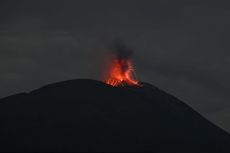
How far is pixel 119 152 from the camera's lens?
19975 cm

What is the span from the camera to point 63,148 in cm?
19938

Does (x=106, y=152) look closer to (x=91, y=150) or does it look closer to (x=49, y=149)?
(x=91, y=150)

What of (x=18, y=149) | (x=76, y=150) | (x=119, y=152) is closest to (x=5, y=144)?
(x=18, y=149)

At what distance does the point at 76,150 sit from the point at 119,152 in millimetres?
13622

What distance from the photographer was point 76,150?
198875 millimetres

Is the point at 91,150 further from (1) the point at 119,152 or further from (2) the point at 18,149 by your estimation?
(2) the point at 18,149

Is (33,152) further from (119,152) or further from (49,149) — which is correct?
(119,152)

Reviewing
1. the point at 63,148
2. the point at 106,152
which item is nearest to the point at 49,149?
the point at 63,148

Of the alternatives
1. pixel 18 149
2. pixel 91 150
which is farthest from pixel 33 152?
pixel 91 150

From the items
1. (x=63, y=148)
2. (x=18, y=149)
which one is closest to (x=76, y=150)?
(x=63, y=148)

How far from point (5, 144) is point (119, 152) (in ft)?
119

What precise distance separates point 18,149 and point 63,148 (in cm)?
1454

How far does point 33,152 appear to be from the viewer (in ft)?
627

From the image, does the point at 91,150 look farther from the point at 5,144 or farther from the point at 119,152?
the point at 5,144
